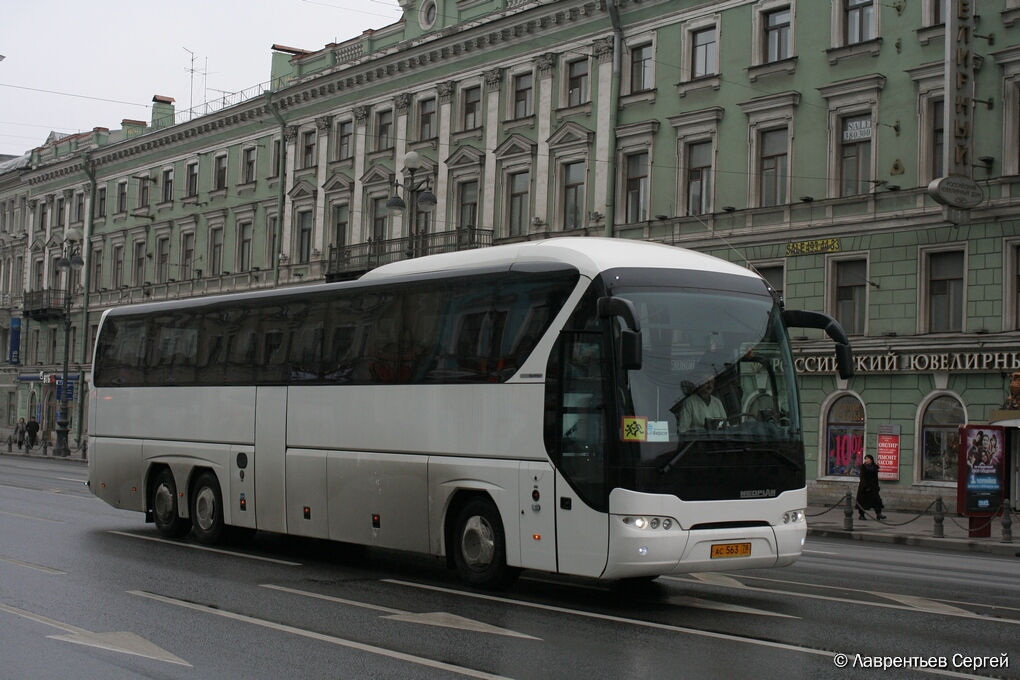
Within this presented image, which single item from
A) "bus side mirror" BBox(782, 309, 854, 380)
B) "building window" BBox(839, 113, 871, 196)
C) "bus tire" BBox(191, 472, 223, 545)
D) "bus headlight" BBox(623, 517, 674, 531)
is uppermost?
"building window" BBox(839, 113, 871, 196)

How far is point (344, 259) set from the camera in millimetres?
43906

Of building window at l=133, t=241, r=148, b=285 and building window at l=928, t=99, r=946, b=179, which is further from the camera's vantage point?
building window at l=133, t=241, r=148, b=285

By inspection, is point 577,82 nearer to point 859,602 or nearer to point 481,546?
point 481,546

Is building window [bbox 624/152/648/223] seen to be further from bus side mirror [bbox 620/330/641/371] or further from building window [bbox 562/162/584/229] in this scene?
bus side mirror [bbox 620/330/641/371]

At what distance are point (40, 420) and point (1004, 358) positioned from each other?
5342cm

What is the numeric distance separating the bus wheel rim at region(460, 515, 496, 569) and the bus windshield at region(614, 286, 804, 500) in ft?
6.43

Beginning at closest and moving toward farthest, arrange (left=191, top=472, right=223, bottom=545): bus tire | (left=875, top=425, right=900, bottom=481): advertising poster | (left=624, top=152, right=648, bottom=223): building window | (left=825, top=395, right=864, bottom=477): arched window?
(left=191, top=472, right=223, bottom=545): bus tire, (left=875, top=425, right=900, bottom=481): advertising poster, (left=825, top=395, right=864, bottom=477): arched window, (left=624, top=152, right=648, bottom=223): building window

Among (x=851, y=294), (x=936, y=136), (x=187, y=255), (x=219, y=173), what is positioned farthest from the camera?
(x=187, y=255)

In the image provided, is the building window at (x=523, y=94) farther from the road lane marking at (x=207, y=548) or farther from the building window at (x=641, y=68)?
the road lane marking at (x=207, y=548)

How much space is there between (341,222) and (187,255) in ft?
41.3

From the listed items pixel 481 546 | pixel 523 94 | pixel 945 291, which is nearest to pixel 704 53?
pixel 523 94

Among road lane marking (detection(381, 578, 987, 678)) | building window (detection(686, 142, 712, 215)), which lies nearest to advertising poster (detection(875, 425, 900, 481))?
building window (detection(686, 142, 712, 215))

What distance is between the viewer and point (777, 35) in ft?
106

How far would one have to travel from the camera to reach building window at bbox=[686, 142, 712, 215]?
111 ft
